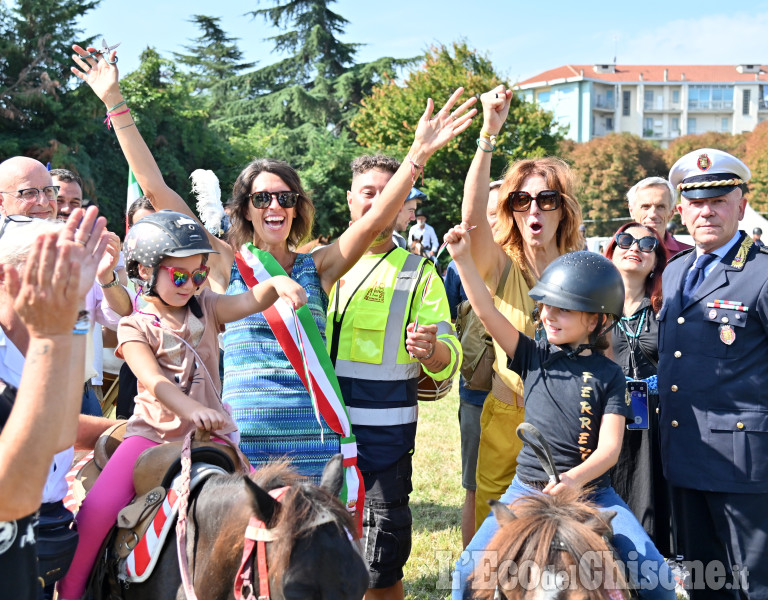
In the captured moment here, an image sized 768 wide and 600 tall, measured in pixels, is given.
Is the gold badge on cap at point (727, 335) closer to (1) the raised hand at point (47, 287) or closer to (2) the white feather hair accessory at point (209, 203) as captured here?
(1) the raised hand at point (47, 287)

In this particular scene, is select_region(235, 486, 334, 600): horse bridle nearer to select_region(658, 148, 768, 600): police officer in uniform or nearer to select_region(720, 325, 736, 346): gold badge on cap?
select_region(658, 148, 768, 600): police officer in uniform

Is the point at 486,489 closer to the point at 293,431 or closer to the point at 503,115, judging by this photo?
the point at 293,431

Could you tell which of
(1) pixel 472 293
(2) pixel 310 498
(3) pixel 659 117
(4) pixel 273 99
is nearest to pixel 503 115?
(1) pixel 472 293

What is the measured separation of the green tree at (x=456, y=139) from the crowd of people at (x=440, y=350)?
2610 cm

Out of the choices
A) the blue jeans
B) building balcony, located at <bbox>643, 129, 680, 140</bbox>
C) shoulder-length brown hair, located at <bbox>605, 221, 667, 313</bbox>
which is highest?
building balcony, located at <bbox>643, 129, 680, 140</bbox>

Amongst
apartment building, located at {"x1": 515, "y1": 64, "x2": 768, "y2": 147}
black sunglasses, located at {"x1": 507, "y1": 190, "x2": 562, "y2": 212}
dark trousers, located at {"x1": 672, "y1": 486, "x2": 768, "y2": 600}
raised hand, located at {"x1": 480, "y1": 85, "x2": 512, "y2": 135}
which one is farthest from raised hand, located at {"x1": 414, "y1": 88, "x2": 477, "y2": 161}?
apartment building, located at {"x1": 515, "y1": 64, "x2": 768, "y2": 147}

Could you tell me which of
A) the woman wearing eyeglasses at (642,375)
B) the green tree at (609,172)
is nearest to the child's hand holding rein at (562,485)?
the woman wearing eyeglasses at (642,375)

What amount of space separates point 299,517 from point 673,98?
117m

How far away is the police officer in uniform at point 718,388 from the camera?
341cm

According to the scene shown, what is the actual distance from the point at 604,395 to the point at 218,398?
5.72 ft

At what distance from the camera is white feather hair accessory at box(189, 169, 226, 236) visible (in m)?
5.59

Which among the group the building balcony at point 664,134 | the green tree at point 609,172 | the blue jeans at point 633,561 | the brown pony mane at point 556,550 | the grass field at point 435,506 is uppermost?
the building balcony at point 664,134

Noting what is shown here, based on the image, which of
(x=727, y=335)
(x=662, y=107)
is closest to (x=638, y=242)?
(x=727, y=335)

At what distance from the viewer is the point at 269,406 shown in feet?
11.1
